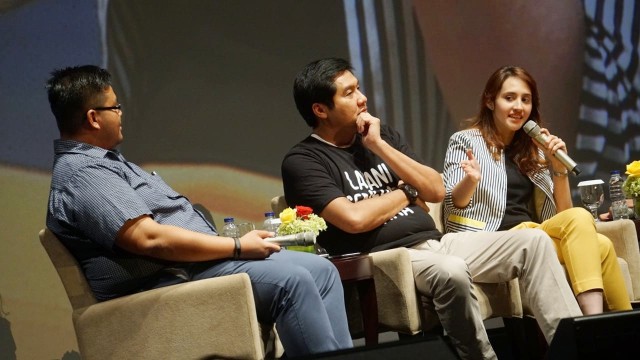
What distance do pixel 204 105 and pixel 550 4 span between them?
2002mm

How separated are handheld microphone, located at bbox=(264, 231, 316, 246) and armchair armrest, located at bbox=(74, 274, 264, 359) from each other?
0.38 meters

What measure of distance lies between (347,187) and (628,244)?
1.29 m

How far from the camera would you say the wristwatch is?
11.9 feet

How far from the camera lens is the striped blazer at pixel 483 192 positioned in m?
3.90

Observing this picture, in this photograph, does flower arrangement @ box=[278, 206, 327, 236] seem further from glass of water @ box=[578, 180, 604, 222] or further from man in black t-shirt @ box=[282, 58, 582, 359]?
glass of water @ box=[578, 180, 604, 222]

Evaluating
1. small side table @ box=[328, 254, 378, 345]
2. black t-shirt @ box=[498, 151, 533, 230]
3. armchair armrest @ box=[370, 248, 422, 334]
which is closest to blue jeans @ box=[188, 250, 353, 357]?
small side table @ box=[328, 254, 378, 345]

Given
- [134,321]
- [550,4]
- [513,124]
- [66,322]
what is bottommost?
[66,322]

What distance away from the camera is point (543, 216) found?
4.04 m

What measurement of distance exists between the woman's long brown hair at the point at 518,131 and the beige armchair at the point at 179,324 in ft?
5.74

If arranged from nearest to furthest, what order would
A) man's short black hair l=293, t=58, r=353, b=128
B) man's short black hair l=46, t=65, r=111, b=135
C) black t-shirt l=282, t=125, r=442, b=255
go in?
man's short black hair l=46, t=65, r=111, b=135 → black t-shirt l=282, t=125, r=442, b=255 → man's short black hair l=293, t=58, r=353, b=128

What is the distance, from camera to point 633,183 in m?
4.17

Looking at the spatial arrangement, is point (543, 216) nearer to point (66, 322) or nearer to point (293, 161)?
point (293, 161)

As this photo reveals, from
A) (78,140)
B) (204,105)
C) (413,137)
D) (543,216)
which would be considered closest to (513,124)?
(543,216)

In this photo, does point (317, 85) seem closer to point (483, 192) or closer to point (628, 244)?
point (483, 192)
